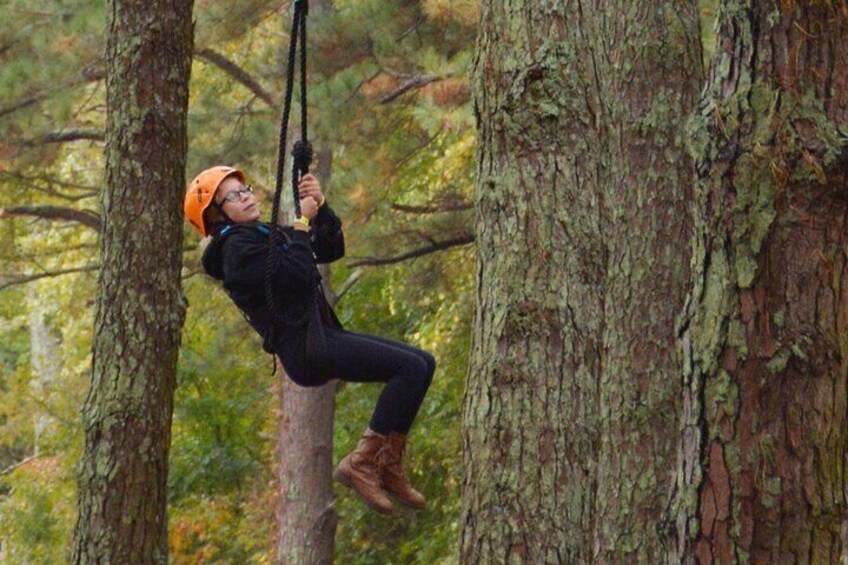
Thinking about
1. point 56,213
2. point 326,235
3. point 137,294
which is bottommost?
point 137,294

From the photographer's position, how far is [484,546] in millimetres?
5094

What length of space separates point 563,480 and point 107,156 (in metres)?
3.13

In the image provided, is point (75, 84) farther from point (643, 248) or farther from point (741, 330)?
point (741, 330)

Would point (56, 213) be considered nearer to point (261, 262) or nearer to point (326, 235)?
point (326, 235)

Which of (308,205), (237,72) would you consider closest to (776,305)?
(308,205)

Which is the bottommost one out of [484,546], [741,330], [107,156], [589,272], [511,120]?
[484,546]

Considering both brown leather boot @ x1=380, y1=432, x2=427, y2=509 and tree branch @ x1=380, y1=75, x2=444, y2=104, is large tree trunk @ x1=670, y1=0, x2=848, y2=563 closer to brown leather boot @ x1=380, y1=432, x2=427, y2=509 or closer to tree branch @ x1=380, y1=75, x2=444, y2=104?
brown leather boot @ x1=380, y1=432, x2=427, y2=509

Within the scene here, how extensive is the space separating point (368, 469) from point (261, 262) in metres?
1.05

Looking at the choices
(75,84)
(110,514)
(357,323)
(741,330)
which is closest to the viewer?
(741,330)

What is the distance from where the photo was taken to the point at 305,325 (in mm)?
6332

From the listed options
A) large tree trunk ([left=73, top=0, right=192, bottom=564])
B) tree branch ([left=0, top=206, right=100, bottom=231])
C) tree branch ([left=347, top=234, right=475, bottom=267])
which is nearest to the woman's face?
large tree trunk ([left=73, top=0, right=192, bottom=564])

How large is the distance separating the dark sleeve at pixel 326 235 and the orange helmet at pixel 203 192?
1.56ft

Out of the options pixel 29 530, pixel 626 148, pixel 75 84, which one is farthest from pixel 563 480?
pixel 29 530

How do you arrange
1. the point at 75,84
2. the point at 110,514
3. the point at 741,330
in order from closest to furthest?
the point at 741,330, the point at 110,514, the point at 75,84
